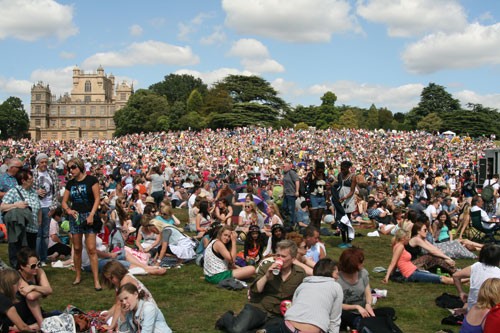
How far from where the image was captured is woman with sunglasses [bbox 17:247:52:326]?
455cm

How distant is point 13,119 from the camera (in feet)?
310

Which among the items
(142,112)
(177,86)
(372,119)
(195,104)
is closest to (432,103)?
(372,119)

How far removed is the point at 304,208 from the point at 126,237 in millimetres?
3729

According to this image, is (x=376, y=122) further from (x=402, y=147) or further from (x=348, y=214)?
(x=348, y=214)

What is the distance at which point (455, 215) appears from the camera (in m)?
12.9

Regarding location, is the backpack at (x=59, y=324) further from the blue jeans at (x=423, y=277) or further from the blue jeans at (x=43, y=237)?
the blue jeans at (x=423, y=277)

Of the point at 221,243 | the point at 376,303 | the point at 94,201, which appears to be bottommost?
the point at 376,303

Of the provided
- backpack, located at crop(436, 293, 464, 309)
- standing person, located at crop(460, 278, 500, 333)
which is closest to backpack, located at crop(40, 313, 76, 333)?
standing person, located at crop(460, 278, 500, 333)

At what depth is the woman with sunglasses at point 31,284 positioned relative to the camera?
455 centimetres

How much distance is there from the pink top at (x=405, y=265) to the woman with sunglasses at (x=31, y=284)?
4373 millimetres

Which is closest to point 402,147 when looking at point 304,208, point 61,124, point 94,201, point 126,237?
point 304,208

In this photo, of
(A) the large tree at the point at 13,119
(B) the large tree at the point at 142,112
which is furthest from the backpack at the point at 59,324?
(A) the large tree at the point at 13,119

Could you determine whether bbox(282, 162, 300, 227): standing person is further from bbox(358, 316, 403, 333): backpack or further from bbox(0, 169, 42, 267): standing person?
bbox(358, 316, 403, 333): backpack

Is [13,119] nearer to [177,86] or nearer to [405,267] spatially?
[177,86]
